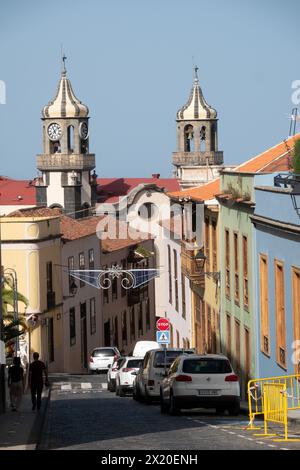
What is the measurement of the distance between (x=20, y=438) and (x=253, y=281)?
14.7 metres

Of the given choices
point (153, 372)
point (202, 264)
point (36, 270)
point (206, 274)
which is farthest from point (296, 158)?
point (36, 270)

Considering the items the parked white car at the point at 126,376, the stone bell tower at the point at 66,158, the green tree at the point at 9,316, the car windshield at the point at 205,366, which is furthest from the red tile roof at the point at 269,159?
the stone bell tower at the point at 66,158

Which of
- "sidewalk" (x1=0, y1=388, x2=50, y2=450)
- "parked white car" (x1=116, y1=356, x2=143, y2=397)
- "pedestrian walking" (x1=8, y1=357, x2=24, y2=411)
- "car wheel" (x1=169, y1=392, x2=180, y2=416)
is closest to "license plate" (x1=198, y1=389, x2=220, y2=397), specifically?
"car wheel" (x1=169, y1=392, x2=180, y2=416)

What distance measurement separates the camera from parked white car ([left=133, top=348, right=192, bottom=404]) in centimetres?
3522

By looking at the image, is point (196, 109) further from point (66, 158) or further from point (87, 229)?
point (87, 229)

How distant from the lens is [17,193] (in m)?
136

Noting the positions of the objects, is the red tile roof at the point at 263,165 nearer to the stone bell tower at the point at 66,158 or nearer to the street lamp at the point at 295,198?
the street lamp at the point at 295,198

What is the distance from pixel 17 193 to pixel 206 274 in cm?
9048

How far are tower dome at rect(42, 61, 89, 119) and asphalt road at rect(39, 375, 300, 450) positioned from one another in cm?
10531

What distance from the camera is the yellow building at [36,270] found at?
6675 centimetres

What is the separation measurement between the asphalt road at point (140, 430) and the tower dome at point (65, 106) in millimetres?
105305

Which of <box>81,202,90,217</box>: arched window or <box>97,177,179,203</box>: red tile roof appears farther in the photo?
<box>97,177,179,203</box>: red tile roof

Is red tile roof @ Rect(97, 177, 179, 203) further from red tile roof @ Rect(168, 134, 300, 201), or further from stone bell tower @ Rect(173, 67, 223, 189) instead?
red tile roof @ Rect(168, 134, 300, 201)

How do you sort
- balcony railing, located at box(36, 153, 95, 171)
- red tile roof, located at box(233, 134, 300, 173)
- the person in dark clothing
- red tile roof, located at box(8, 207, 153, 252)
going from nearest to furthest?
the person in dark clothing, red tile roof, located at box(233, 134, 300, 173), red tile roof, located at box(8, 207, 153, 252), balcony railing, located at box(36, 153, 95, 171)
